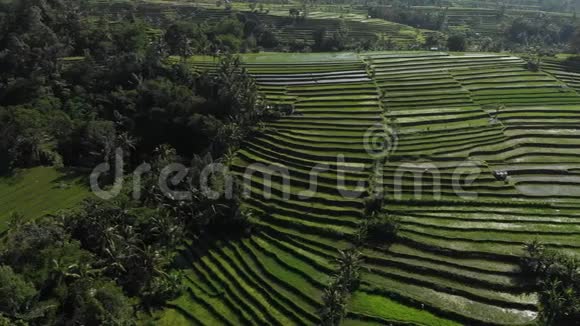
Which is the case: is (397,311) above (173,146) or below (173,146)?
below

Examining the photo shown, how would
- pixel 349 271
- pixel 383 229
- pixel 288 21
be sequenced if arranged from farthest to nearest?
pixel 288 21, pixel 383 229, pixel 349 271

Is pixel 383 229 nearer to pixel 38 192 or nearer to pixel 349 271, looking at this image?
→ pixel 349 271

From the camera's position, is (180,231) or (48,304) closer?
(48,304)

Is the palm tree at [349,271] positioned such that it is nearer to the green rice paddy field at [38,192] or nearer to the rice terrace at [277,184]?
the rice terrace at [277,184]

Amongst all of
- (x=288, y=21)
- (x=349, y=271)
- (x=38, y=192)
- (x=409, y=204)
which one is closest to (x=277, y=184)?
(x=409, y=204)

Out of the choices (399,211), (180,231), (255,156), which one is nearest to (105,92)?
(255,156)

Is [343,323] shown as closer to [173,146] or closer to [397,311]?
[397,311]

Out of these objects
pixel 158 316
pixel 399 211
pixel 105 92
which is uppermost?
pixel 105 92
